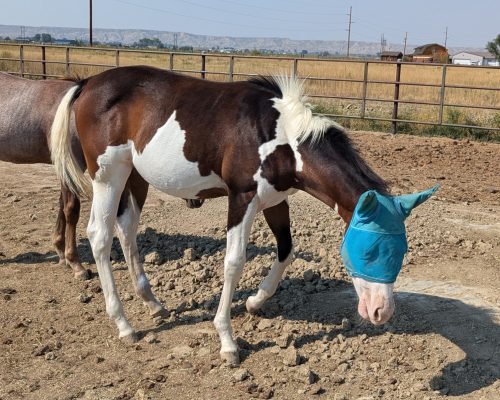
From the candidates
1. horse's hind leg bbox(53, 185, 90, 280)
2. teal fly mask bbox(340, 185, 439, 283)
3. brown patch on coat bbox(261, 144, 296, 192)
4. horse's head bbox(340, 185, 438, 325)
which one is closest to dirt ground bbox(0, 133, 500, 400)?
horse's hind leg bbox(53, 185, 90, 280)

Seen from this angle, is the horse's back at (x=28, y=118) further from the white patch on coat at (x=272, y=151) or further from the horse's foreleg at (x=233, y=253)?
the white patch on coat at (x=272, y=151)

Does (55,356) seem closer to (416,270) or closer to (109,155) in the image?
(109,155)

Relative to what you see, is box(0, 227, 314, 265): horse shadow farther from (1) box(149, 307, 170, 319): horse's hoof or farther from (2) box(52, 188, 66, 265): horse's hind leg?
(1) box(149, 307, 170, 319): horse's hoof

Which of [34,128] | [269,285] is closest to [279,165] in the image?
[269,285]

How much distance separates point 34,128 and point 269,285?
2941mm

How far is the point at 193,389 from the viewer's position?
3477mm

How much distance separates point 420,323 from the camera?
3965 mm

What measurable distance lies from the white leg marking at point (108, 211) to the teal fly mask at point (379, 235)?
1764 millimetres

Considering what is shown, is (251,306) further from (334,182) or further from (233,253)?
(334,182)

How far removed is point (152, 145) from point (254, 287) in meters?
1.60

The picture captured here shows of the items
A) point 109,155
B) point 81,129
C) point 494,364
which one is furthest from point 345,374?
point 81,129

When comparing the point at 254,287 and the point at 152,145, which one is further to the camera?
the point at 254,287

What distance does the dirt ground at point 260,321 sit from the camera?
11.5ft

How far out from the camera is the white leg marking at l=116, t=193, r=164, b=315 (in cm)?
446
